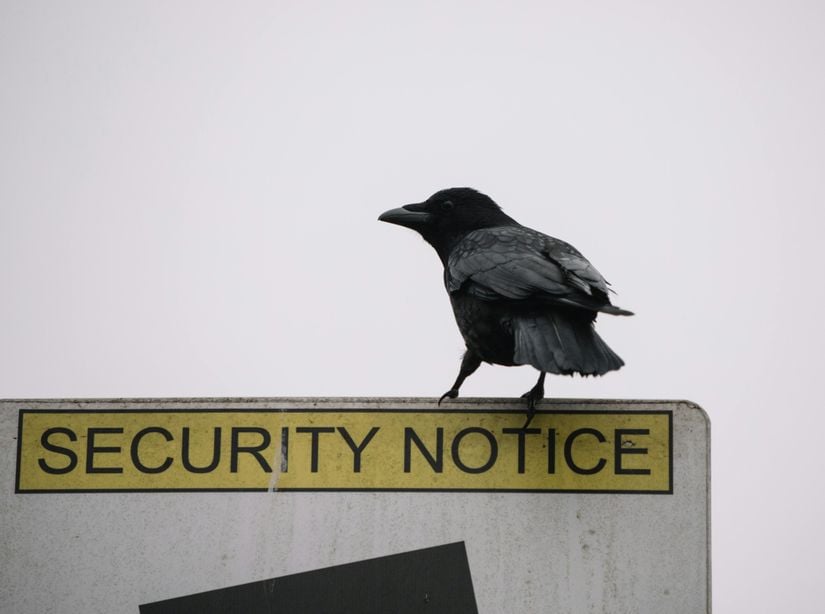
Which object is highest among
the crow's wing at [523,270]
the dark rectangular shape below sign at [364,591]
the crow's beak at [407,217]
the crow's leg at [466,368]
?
the crow's beak at [407,217]

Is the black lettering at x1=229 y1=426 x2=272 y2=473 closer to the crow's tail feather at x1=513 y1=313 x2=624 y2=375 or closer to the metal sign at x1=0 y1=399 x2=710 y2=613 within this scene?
the metal sign at x1=0 y1=399 x2=710 y2=613

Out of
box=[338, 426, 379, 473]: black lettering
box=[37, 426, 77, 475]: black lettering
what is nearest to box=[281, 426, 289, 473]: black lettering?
box=[338, 426, 379, 473]: black lettering

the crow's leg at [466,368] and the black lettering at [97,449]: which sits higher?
the crow's leg at [466,368]

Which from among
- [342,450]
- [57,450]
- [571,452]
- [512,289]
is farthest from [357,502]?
[512,289]

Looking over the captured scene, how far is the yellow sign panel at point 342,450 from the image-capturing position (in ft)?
8.59

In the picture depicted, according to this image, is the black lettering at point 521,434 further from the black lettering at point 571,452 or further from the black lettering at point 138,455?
the black lettering at point 138,455

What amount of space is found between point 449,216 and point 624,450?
7.52 ft

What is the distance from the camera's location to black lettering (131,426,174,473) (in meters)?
2.67

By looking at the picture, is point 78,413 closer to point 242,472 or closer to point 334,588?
point 242,472

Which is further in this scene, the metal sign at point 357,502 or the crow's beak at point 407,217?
the crow's beak at point 407,217

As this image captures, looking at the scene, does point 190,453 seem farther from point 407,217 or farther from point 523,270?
point 407,217

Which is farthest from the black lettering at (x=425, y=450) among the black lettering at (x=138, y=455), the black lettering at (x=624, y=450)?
the black lettering at (x=138, y=455)

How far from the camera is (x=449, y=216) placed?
4.73m

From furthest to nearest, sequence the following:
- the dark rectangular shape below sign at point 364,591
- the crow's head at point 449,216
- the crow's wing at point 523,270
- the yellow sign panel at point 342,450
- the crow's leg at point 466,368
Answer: the crow's head at point 449,216 < the crow's leg at point 466,368 < the crow's wing at point 523,270 < the yellow sign panel at point 342,450 < the dark rectangular shape below sign at point 364,591
